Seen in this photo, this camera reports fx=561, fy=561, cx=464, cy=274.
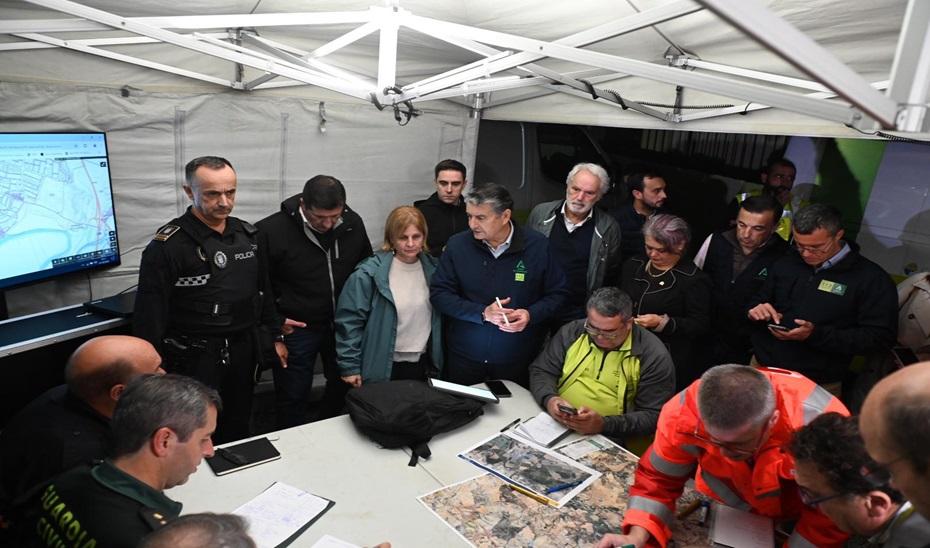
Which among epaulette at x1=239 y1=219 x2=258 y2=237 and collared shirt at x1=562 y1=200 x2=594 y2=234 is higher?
collared shirt at x1=562 y1=200 x2=594 y2=234

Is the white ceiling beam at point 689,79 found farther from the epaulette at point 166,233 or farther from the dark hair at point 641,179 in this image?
the dark hair at point 641,179

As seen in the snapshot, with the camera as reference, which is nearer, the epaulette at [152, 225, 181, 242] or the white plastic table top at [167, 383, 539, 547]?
the white plastic table top at [167, 383, 539, 547]

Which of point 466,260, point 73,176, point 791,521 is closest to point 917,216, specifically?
point 791,521

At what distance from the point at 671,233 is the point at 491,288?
93 centimetres

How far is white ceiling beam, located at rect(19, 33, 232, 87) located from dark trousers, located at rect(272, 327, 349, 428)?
4.98 ft

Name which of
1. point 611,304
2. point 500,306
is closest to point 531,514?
point 611,304

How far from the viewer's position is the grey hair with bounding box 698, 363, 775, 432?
5.06ft

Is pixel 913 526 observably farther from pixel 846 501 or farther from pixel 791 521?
pixel 791 521

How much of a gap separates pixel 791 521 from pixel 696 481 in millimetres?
307

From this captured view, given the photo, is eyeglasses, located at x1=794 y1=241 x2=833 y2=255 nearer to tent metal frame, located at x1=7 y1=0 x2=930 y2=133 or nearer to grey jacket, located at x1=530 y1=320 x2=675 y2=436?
tent metal frame, located at x1=7 y1=0 x2=930 y2=133

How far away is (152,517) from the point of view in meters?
1.34

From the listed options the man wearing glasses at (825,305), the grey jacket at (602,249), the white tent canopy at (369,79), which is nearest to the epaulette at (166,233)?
Answer: the white tent canopy at (369,79)

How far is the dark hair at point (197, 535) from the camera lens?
1037 mm

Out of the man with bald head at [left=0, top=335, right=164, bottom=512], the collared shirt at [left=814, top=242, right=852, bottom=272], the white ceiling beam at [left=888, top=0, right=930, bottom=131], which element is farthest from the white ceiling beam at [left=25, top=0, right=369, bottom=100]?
the collared shirt at [left=814, top=242, right=852, bottom=272]
